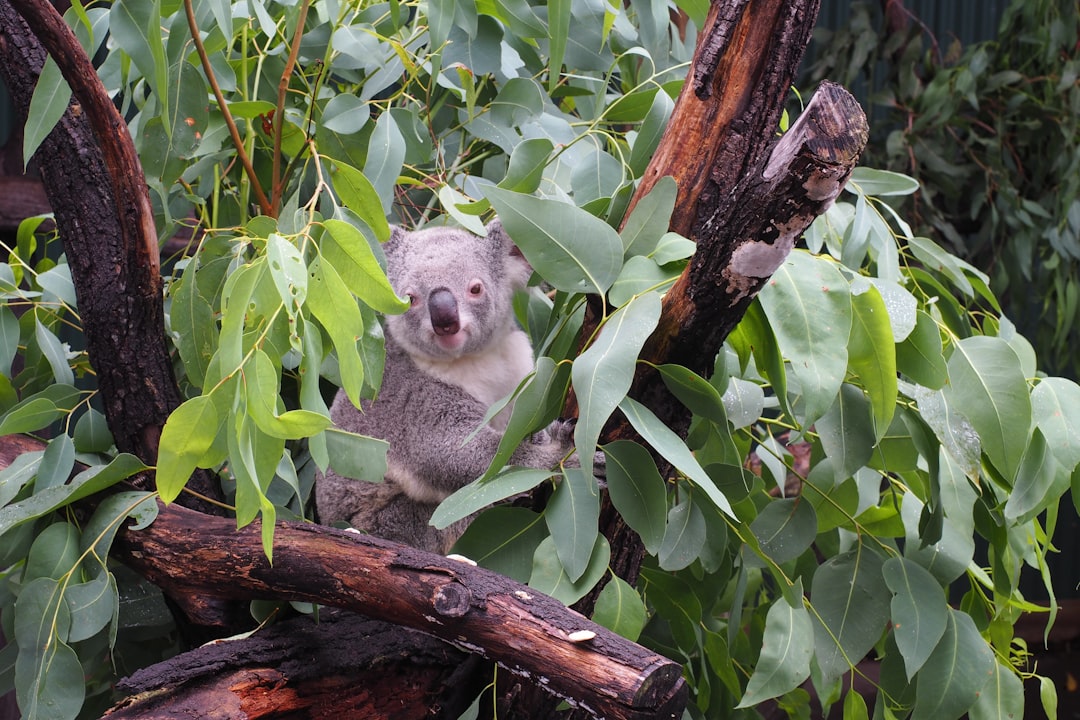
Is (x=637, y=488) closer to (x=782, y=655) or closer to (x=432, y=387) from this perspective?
(x=782, y=655)

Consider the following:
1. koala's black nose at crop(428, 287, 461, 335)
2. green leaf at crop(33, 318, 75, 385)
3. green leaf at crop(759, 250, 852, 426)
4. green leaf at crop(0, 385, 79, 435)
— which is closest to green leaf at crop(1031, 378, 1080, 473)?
green leaf at crop(759, 250, 852, 426)

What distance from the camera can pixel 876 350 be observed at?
4.03 feet

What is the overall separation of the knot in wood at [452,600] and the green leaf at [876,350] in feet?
1.73

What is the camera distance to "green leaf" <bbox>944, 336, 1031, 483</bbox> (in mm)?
1294

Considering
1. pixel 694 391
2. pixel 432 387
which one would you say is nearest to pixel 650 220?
pixel 694 391

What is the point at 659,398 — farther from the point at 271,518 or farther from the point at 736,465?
the point at 271,518

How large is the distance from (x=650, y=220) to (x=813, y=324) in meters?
0.26

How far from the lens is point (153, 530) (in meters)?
1.51

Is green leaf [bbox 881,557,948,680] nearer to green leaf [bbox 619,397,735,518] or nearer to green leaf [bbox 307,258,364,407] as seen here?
green leaf [bbox 619,397,735,518]

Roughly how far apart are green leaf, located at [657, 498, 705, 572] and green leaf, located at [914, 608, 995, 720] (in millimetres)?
385

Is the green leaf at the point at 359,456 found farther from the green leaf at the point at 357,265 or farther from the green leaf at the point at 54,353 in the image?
the green leaf at the point at 54,353

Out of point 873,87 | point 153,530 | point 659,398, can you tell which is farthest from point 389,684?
point 873,87

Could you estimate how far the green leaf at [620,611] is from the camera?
1.28 meters

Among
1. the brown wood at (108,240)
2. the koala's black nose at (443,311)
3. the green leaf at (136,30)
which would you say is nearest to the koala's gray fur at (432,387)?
the koala's black nose at (443,311)
